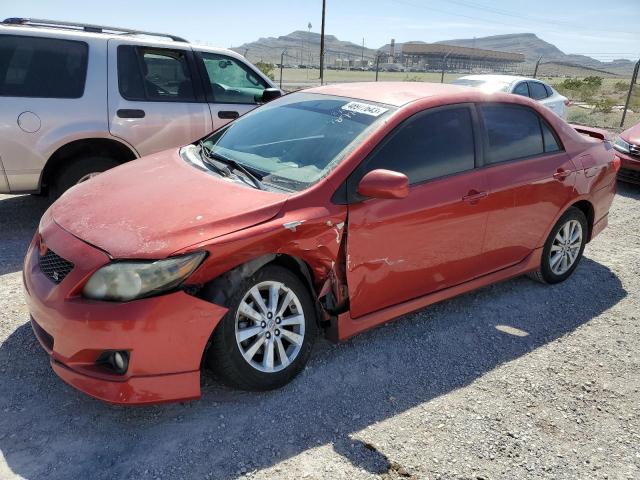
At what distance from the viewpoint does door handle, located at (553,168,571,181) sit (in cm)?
429

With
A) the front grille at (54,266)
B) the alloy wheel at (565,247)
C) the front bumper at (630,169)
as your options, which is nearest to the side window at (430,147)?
the alloy wheel at (565,247)

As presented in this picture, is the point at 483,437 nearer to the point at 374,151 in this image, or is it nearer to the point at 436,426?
the point at 436,426

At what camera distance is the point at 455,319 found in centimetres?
408

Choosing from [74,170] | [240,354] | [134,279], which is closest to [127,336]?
[134,279]

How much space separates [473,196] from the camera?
369 centimetres

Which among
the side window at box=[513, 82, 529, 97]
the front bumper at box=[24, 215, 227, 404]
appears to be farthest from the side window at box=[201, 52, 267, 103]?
the side window at box=[513, 82, 529, 97]

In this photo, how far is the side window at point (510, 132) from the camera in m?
3.89

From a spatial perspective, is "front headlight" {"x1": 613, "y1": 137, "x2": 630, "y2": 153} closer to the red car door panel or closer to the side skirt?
the side skirt

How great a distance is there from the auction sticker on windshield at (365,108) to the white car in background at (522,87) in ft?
25.5

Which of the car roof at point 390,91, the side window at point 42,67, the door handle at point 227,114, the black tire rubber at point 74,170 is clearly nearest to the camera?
the car roof at point 390,91

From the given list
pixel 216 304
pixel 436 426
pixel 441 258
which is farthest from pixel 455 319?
pixel 216 304

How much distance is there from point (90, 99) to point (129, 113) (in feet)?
1.19

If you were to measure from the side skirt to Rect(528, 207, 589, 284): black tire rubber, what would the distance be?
11cm

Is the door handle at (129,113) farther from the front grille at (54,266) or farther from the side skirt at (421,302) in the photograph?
the side skirt at (421,302)
